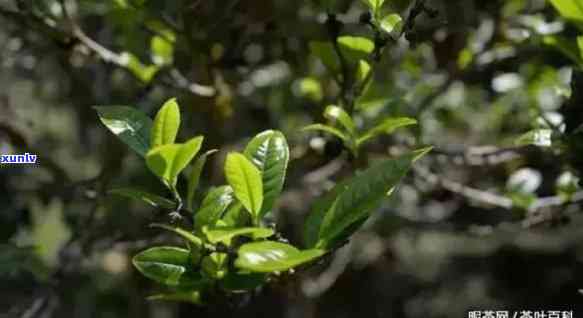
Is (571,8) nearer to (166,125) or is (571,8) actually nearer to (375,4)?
(375,4)

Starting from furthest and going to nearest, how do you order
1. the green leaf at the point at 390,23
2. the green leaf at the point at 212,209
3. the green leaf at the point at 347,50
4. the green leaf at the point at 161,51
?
the green leaf at the point at 161,51
the green leaf at the point at 347,50
the green leaf at the point at 390,23
the green leaf at the point at 212,209

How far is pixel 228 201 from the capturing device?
1037 millimetres

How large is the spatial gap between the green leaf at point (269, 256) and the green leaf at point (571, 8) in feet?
1.78

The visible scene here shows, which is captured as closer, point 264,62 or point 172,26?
point 172,26

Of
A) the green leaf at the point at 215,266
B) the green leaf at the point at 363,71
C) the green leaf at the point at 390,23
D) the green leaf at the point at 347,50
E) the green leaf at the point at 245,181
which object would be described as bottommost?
the green leaf at the point at 215,266

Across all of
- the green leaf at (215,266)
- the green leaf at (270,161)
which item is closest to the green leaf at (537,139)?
the green leaf at (270,161)

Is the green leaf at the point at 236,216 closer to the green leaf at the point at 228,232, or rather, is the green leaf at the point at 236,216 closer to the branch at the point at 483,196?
the green leaf at the point at 228,232

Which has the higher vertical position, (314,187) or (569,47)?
(314,187)

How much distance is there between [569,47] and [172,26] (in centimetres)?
76

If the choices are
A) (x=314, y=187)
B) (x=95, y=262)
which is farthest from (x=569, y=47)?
(x=95, y=262)

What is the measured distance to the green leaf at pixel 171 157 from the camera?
0.99 meters

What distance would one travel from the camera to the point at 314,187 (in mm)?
2406

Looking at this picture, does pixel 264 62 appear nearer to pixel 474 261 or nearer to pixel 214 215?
pixel 214 215

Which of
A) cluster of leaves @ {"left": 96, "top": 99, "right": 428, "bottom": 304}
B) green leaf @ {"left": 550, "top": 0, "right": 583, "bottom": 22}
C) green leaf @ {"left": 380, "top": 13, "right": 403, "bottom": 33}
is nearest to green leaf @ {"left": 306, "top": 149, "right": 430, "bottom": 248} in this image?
cluster of leaves @ {"left": 96, "top": 99, "right": 428, "bottom": 304}
